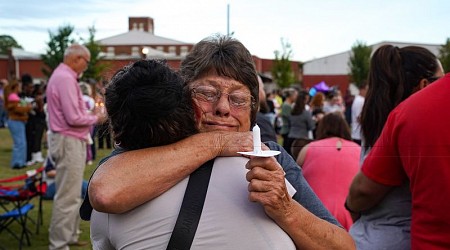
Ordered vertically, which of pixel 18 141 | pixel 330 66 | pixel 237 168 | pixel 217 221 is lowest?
pixel 18 141

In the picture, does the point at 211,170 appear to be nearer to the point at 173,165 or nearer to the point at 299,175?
the point at 173,165

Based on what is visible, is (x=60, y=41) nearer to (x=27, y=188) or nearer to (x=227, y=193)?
(x=27, y=188)

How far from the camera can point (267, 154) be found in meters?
1.31

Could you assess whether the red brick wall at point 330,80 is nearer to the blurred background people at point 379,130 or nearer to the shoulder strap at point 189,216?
the blurred background people at point 379,130

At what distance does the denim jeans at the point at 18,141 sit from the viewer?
Result: 11.5 metres

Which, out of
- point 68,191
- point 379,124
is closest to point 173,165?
point 379,124

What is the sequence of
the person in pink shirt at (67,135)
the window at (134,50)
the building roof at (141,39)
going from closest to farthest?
the building roof at (141,39) < the window at (134,50) < the person in pink shirt at (67,135)

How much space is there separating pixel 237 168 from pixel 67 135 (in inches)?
163

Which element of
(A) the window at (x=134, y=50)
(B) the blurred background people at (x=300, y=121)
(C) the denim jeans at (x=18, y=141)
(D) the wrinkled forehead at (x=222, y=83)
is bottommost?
(C) the denim jeans at (x=18, y=141)

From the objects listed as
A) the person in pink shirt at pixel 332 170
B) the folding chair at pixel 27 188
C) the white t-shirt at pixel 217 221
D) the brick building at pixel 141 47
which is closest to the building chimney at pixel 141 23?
the brick building at pixel 141 47

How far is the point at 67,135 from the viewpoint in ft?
17.3

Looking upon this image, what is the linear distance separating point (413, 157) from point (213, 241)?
1033 mm

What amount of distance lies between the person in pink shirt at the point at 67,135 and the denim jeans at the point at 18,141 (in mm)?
6531

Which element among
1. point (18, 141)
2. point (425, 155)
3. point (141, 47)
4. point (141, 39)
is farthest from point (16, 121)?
point (425, 155)
